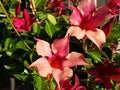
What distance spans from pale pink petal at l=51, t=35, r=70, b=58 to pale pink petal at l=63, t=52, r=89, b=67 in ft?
0.05

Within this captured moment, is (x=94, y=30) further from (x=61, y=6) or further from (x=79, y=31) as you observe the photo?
(x=61, y=6)

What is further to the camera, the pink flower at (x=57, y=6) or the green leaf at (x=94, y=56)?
the pink flower at (x=57, y=6)

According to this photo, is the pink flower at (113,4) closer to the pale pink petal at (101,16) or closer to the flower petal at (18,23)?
the pale pink petal at (101,16)

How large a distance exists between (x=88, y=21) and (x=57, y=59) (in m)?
0.12

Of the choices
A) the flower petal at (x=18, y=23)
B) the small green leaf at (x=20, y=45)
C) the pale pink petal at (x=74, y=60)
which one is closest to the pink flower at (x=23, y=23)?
the flower petal at (x=18, y=23)

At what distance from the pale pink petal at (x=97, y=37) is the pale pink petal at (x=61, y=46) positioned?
0.06 m

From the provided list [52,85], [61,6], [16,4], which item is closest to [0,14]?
[16,4]

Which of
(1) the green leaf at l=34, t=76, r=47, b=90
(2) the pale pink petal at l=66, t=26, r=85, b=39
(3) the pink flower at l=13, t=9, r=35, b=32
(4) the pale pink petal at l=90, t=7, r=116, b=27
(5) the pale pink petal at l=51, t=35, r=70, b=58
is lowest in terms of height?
(1) the green leaf at l=34, t=76, r=47, b=90

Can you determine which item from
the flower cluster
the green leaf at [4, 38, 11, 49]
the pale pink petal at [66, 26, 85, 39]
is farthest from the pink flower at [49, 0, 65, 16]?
the pale pink petal at [66, 26, 85, 39]

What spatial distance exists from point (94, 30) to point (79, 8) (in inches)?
2.4

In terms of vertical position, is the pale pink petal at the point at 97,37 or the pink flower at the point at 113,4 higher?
the pink flower at the point at 113,4

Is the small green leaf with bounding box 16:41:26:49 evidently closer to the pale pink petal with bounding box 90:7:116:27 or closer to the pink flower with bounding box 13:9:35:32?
the pink flower with bounding box 13:9:35:32

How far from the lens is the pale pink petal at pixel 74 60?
77cm

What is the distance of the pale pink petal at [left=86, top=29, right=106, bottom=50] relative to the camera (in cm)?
80
